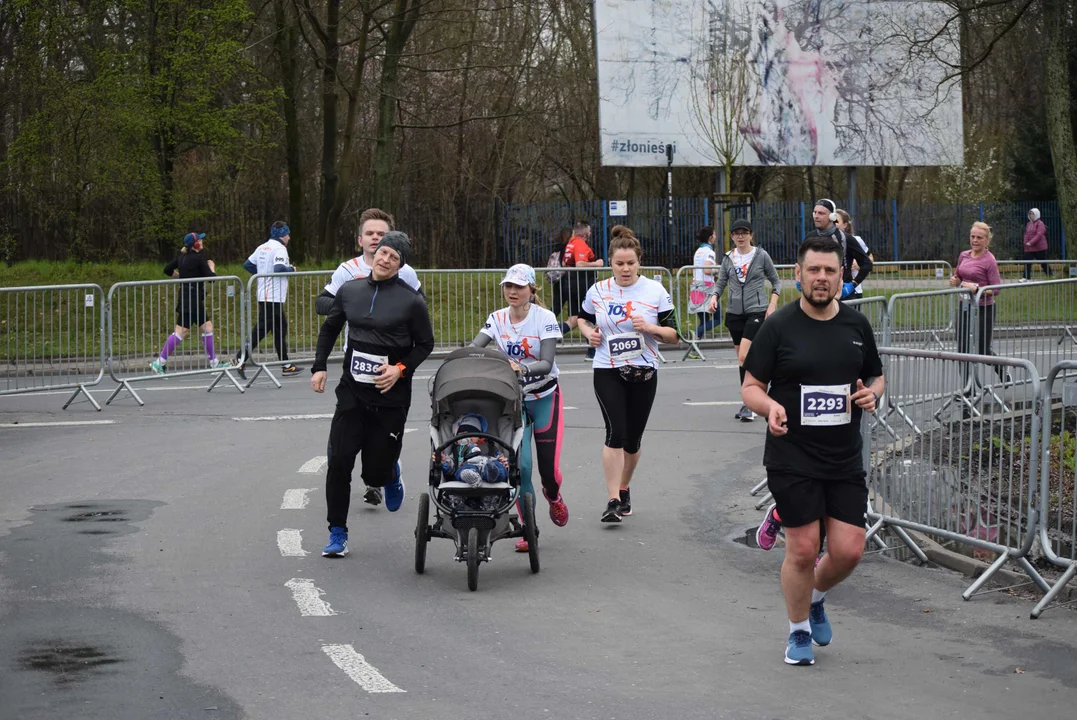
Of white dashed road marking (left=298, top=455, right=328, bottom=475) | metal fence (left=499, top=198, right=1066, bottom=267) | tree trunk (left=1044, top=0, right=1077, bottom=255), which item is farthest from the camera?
metal fence (left=499, top=198, right=1066, bottom=267)

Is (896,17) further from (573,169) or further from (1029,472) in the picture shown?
(1029,472)

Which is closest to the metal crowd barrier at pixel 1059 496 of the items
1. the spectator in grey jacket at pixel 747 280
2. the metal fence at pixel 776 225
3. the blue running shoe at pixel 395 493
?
the blue running shoe at pixel 395 493

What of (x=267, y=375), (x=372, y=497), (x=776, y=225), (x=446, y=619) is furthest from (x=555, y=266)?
(x=776, y=225)

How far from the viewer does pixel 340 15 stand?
3325cm

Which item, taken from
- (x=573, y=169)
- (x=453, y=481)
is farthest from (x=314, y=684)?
(x=573, y=169)

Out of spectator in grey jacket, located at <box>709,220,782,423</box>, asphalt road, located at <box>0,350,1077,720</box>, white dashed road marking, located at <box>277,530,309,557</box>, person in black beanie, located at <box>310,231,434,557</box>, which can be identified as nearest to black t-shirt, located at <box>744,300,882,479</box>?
asphalt road, located at <box>0,350,1077,720</box>

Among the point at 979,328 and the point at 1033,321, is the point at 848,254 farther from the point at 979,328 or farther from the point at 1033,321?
the point at 1033,321

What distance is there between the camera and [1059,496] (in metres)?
7.80

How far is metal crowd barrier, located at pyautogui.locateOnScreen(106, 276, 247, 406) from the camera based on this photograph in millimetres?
16938

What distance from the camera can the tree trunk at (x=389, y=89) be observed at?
32094 mm

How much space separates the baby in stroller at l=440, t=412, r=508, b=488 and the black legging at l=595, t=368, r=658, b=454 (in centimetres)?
170

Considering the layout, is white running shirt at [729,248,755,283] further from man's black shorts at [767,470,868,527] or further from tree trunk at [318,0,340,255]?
tree trunk at [318,0,340,255]

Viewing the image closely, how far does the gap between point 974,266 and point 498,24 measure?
80.2 ft

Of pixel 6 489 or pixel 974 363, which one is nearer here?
pixel 974 363
